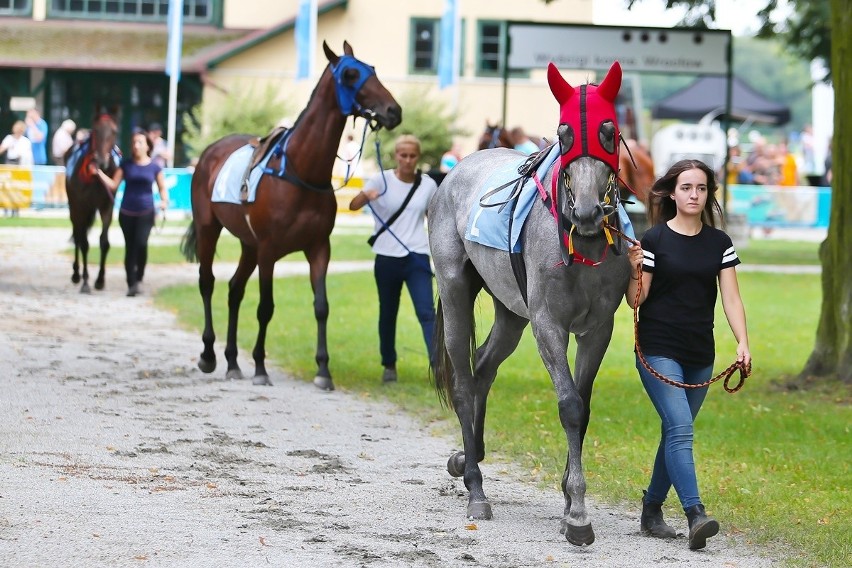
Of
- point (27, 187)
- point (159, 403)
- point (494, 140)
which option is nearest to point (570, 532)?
point (159, 403)

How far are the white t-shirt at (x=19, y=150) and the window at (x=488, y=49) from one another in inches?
642

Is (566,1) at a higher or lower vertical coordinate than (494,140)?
higher

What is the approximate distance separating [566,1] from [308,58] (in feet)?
35.5

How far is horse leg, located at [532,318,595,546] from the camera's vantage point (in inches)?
266

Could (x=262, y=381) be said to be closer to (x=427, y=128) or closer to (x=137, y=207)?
(x=137, y=207)

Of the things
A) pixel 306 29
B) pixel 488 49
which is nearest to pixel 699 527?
pixel 306 29

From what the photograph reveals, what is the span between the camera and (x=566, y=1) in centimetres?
4384

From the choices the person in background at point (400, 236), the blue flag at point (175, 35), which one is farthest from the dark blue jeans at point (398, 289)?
the blue flag at point (175, 35)

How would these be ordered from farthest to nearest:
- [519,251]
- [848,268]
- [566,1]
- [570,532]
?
[566,1] < [848,268] < [519,251] < [570,532]

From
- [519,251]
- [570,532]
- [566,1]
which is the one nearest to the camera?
[570,532]

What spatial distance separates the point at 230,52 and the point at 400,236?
32501mm

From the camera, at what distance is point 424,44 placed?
4572 centimetres

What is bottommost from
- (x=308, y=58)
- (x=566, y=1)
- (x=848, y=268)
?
(x=848, y=268)

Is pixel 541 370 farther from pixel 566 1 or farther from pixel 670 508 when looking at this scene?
pixel 566 1
